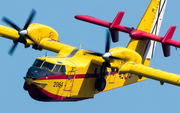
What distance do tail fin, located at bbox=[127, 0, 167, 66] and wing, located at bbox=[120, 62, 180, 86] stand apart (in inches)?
163

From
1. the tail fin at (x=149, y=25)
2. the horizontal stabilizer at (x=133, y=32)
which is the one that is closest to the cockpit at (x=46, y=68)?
the horizontal stabilizer at (x=133, y=32)

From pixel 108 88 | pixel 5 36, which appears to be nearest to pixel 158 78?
pixel 108 88

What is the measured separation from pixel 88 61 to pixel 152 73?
180 inches

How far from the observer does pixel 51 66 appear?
2914cm

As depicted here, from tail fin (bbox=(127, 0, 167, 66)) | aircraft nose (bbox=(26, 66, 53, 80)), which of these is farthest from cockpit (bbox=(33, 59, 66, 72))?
tail fin (bbox=(127, 0, 167, 66))

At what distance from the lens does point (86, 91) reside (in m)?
31.5

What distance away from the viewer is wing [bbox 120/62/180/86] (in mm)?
28859

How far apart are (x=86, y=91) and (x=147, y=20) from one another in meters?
7.91

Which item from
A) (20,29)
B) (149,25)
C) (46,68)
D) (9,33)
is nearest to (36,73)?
(46,68)

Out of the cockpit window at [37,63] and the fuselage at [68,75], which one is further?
the cockpit window at [37,63]

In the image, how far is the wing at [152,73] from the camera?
28859mm

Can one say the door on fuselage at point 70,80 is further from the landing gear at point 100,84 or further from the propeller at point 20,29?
the propeller at point 20,29

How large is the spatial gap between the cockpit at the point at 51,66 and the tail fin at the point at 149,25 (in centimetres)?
726

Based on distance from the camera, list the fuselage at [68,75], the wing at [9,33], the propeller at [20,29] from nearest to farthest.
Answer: the fuselage at [68,75] → the propeller at [20,29] → the wing at [9,33]
